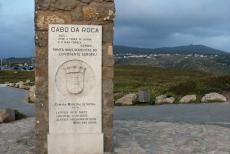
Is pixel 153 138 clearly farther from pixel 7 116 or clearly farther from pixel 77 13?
pixel 7 116

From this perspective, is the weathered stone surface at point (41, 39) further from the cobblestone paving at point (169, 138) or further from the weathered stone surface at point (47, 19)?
the cobblestone paving at point (169, 138)

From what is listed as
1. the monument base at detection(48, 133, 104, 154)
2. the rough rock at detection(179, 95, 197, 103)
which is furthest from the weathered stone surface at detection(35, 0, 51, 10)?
the rough rock at detection(179, 95, 197, 103)

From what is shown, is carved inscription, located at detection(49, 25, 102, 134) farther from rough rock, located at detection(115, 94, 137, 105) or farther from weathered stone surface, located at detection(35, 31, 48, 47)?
rough rock, located at detection(115, 94, 137, 105)

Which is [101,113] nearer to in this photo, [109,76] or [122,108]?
[109,76]

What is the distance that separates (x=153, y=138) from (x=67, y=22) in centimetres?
378

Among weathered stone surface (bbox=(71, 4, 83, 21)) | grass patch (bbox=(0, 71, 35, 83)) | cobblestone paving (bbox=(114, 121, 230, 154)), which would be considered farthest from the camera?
grass patch (bbox=(0, 71, 35, 83))

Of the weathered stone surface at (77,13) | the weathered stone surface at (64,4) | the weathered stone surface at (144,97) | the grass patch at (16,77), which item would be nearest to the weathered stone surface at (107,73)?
the weathered stone surface at (77,13)

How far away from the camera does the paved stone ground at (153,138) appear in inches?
446

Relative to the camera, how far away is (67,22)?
1066cm

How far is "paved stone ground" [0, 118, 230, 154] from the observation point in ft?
37.2

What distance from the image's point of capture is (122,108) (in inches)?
827

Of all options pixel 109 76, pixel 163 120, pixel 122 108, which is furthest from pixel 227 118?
pixel 109 76

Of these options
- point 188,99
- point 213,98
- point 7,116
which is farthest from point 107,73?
point 213,98

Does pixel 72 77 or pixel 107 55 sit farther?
pixel 107 55
